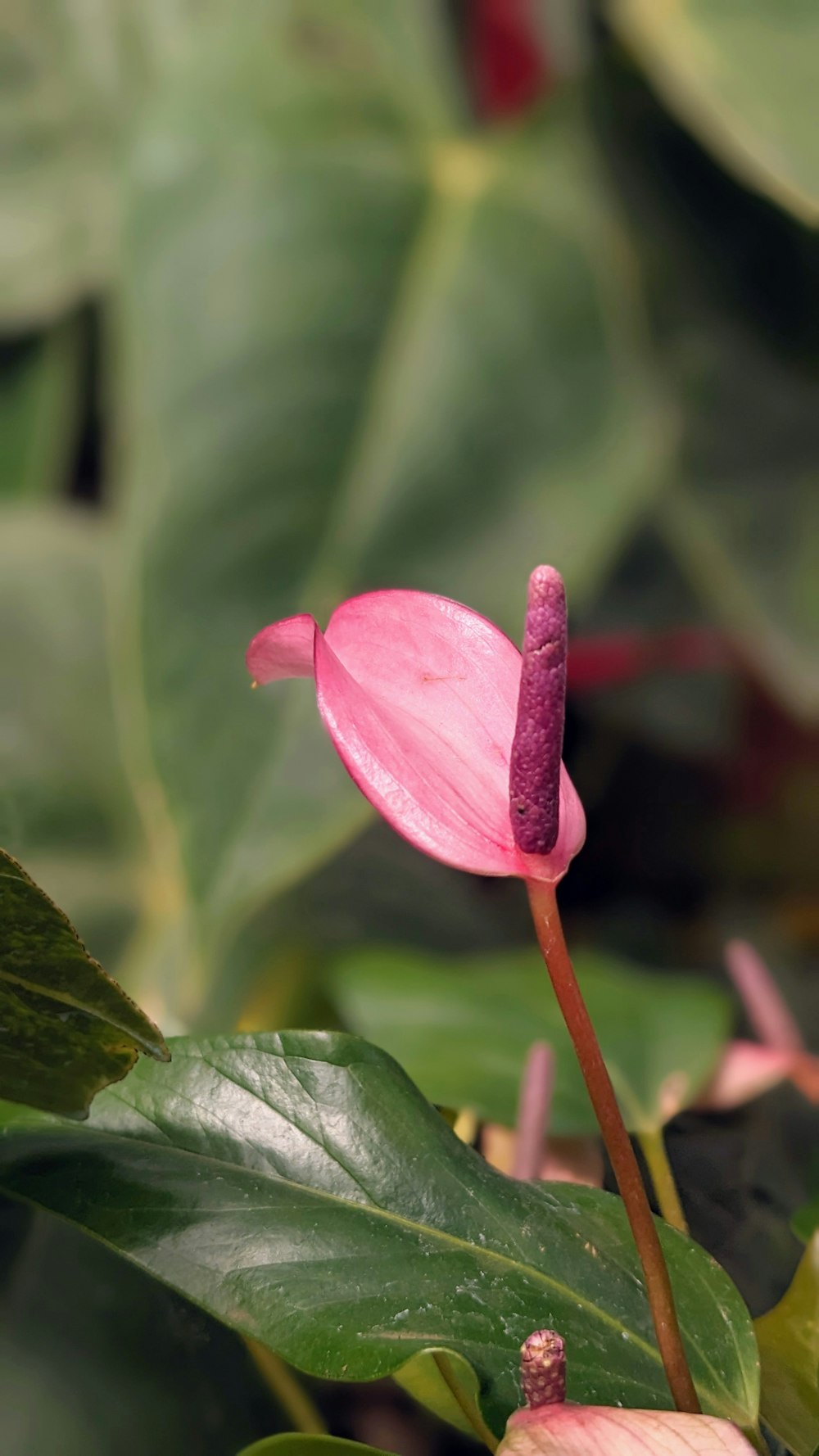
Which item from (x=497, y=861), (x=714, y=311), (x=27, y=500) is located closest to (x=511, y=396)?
(x=714, y=311)

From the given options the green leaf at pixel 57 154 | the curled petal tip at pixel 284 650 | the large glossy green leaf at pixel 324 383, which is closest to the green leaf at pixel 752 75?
the large glossy green leaf at pixel 324 383

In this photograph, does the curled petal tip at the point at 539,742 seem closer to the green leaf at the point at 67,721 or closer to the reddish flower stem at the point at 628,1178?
the reddish flower stem at the point at 628,1178

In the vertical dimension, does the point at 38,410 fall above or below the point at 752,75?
below

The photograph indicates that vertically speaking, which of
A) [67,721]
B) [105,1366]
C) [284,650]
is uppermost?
[284,650]

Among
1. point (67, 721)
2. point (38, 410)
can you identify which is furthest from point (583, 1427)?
point (38, 410)

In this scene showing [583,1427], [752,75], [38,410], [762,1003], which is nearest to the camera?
[583,1427]

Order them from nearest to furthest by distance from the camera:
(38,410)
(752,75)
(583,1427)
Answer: (583,1427) < (752,75) < (38,410)

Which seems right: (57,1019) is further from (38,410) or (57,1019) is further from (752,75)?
(38,410)

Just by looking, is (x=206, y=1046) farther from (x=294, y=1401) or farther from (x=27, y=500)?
(x=27, y=500)
